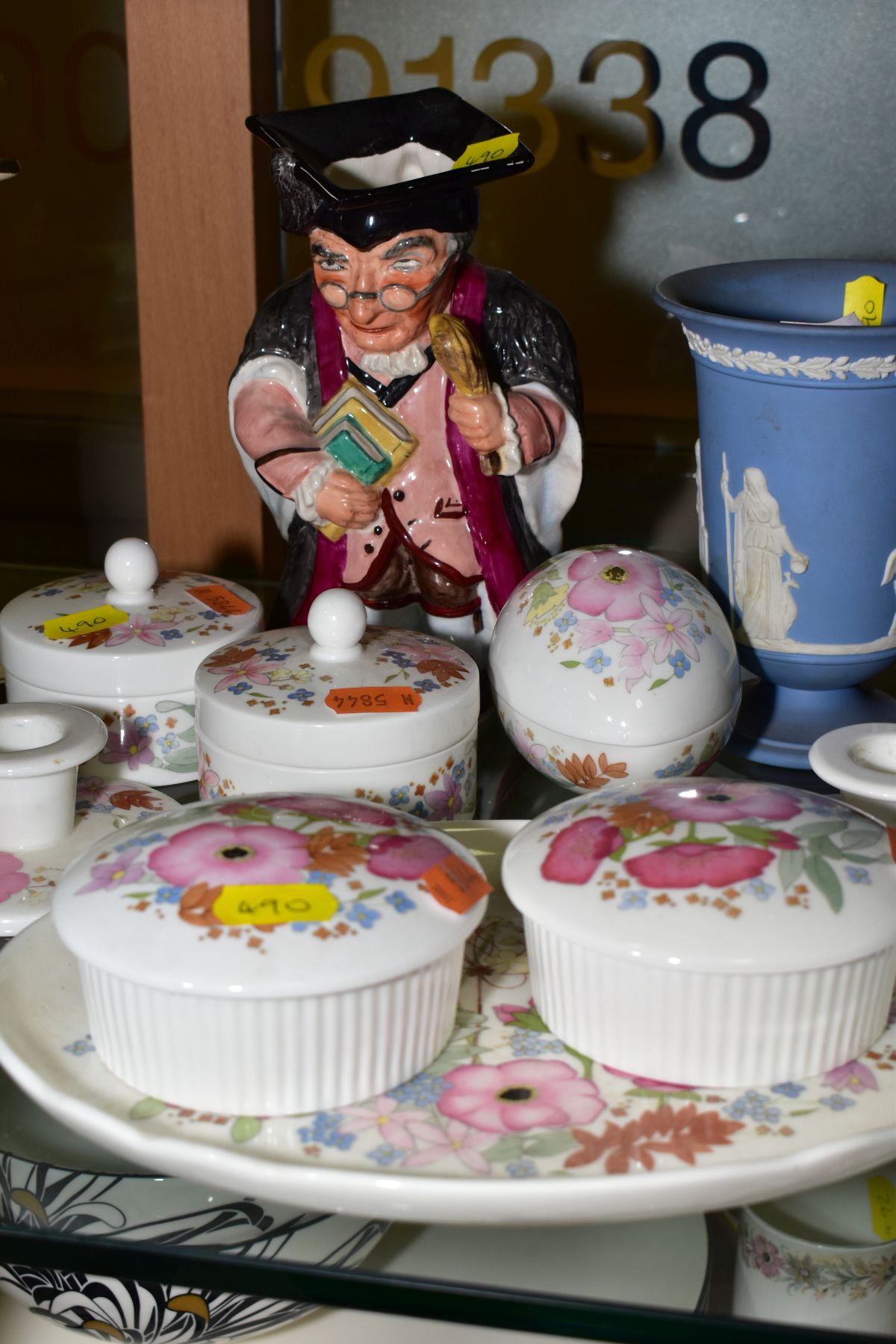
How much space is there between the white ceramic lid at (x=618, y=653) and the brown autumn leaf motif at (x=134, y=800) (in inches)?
7.4

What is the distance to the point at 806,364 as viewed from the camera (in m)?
0.75

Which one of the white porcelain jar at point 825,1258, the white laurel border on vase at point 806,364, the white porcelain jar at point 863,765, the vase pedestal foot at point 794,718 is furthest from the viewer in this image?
the vase pedestal foot at point 794,718

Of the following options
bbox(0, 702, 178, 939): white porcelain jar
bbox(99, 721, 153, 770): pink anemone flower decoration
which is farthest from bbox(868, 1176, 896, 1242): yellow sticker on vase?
bbox(99, 721, 153, 770): pink anemone flower decoration

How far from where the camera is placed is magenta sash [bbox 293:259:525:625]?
0.83 meters

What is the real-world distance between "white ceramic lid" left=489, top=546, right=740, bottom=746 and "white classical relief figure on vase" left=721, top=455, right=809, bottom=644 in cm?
8

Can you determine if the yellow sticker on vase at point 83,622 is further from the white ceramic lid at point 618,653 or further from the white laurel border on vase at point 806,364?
the white laurel border on vase at point 806,364

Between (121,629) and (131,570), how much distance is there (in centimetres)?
3

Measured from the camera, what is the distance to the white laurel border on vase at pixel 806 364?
74 centimetres

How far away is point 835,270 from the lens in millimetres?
856

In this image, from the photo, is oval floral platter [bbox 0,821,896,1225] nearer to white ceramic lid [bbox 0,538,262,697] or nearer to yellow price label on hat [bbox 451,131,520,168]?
white ceramic lid [bbox 0,538,262,697]

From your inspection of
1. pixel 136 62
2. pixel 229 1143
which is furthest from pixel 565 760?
pixel 136 62

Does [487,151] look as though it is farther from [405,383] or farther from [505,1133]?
[505,1133]

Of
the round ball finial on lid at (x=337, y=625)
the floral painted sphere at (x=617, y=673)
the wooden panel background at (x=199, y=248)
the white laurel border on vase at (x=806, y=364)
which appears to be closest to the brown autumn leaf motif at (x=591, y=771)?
the floral painted sphere at (x=617, y=673)

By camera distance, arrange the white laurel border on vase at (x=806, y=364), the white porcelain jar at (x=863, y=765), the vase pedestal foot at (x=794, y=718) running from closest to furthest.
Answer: the white porcelain jar at (x=863, y=765) < the white laurel border on vase at (x=806, y=364) < the vase pedestal foot at (x=794, y=718)
